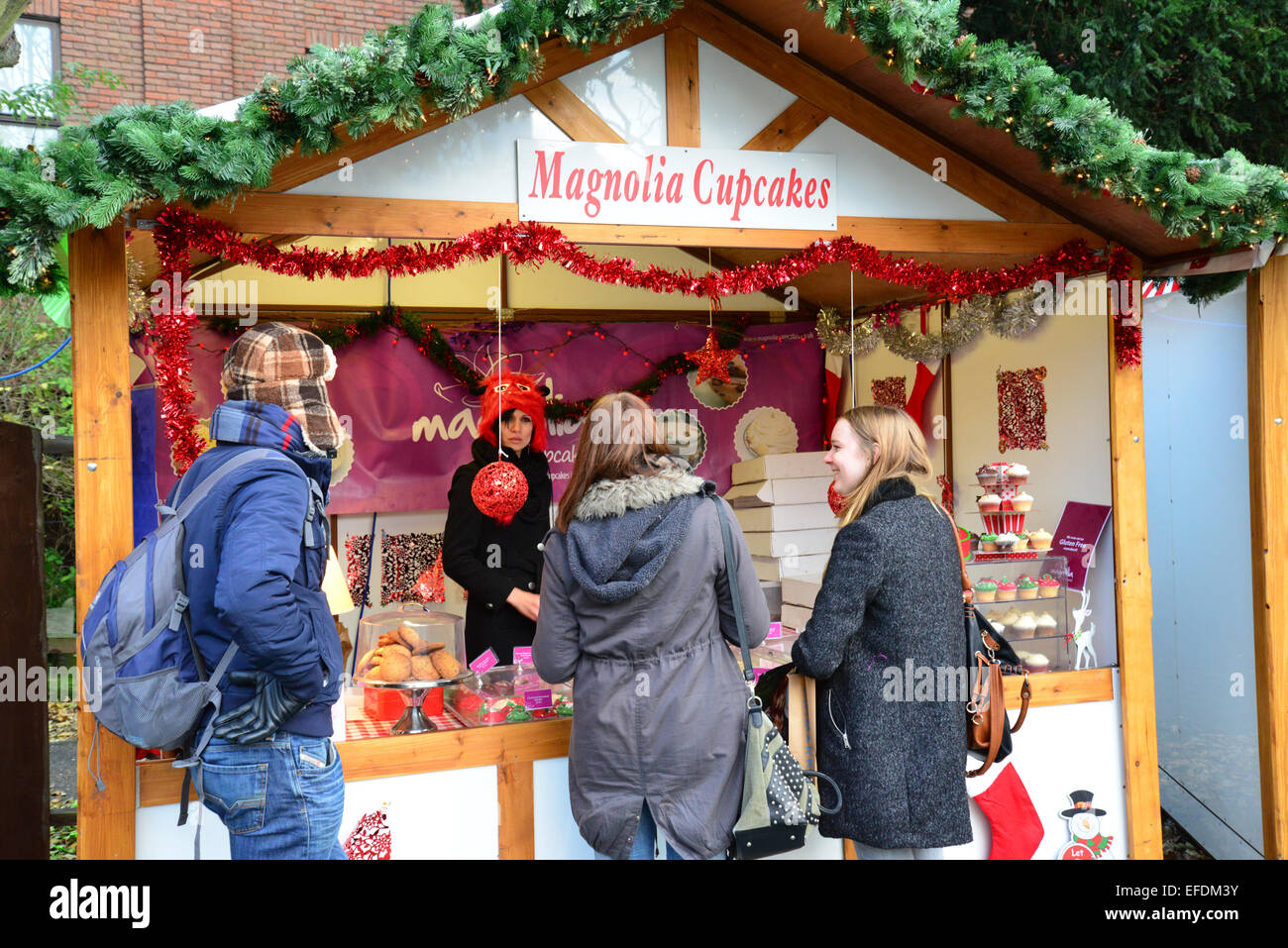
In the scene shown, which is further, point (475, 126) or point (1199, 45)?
point (1199, 45)

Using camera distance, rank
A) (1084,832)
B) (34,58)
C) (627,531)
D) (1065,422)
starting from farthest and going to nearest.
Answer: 1. (34,58)
2. (1065,422)
3. (1084,832)
4. (627,531)

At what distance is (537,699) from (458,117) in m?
2.11

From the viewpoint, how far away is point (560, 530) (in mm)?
2850

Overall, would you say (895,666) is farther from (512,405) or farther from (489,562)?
(512,405)

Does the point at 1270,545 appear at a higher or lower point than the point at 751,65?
lower

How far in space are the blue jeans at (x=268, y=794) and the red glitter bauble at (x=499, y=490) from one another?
1.96 meters

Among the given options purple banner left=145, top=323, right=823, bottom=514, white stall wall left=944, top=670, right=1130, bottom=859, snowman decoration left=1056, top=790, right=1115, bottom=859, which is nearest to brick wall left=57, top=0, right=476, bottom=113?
purple banner left=145, top=323, right=823, bottom=514

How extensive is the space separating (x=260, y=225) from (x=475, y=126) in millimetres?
849

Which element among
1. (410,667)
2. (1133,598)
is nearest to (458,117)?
(410,667)

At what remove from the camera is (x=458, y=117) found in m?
3.24

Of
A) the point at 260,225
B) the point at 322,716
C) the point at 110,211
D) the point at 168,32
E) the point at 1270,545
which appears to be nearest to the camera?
the point at 322,716

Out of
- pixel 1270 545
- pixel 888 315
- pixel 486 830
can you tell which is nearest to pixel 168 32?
pixel 888 315

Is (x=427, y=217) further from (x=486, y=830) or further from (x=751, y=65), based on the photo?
(x=486, y=830)

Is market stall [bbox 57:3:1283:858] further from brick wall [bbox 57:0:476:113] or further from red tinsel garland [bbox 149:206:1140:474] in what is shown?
brick wall [bbox 57:0:476:113]
